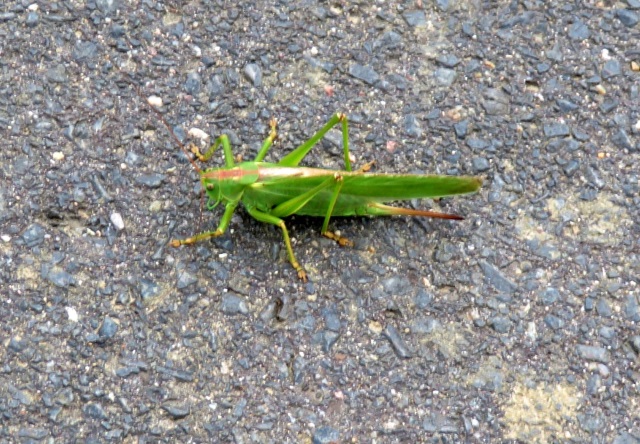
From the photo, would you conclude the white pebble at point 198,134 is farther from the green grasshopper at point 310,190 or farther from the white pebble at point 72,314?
the white pebble at point 72,314

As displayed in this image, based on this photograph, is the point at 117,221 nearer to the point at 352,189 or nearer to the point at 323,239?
the point at 323,239

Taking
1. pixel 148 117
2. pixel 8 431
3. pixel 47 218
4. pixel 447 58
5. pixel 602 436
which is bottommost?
pixel 8 431

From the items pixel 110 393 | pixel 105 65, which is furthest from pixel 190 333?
pixel 105 65

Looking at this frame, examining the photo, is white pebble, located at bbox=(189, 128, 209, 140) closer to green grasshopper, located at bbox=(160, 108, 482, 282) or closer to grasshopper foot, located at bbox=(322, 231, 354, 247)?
green grasshopper, located at bbox=(160, 108, 482, 282)

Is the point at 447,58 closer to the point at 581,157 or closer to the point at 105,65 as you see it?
the point at 581,157

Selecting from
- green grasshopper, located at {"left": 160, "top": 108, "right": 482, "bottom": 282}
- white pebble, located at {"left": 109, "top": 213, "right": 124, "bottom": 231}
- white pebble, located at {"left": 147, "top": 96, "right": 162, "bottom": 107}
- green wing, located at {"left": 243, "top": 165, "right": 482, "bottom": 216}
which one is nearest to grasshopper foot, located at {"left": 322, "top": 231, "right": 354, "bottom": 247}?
green grasshopper, located at {"left": 160, "top": 108, "right": 482, "bottom": 282}

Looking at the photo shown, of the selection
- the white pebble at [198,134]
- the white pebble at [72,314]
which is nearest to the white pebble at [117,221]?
the white pebble at [72,314]

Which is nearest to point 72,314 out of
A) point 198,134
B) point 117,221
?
point 117,221
